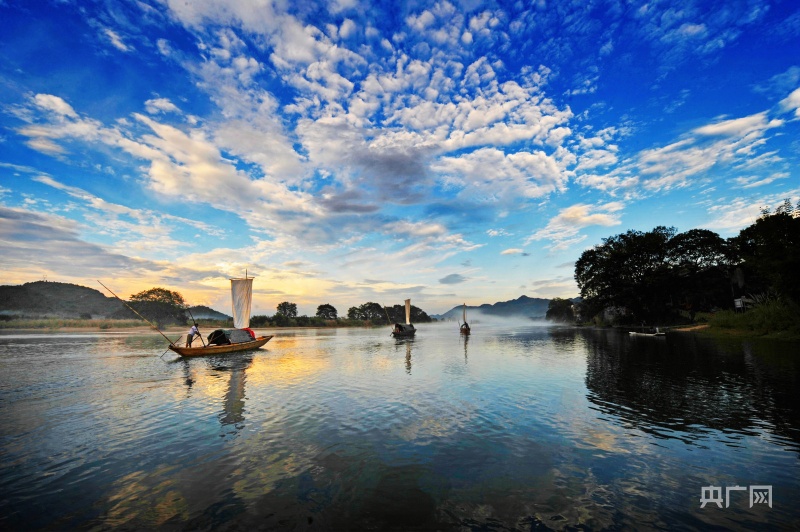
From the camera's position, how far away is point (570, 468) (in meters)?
9.89

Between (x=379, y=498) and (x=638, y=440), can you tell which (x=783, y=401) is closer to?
(x=638, y=440)

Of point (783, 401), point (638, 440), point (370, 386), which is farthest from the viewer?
point (370, 386)

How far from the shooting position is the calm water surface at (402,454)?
24.9 ft

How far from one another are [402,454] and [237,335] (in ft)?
138

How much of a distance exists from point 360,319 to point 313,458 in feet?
621

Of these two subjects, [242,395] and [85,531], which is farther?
[242,395]

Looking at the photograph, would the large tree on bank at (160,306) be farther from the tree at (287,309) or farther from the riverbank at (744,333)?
the riverbank at (744,333)

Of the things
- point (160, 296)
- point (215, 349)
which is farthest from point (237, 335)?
point (160, 296)

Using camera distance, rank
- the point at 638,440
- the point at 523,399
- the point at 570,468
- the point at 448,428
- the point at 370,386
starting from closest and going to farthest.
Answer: the point at 570,468, the point at 638,440, the point at 448,428, the point at 523,399, the point at 370,386

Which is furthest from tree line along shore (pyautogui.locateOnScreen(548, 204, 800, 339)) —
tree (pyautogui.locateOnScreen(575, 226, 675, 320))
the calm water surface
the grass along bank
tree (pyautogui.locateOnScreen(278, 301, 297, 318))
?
tree (pyautogui.locateOnScreen(278, 301, 297, 318))

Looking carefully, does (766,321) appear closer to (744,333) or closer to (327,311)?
(744,333)

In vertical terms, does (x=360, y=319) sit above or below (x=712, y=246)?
below

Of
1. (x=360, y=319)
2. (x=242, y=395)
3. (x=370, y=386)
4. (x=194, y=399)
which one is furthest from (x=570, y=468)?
(x=360, y=319)

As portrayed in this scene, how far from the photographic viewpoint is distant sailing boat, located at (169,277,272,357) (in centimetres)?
4052
